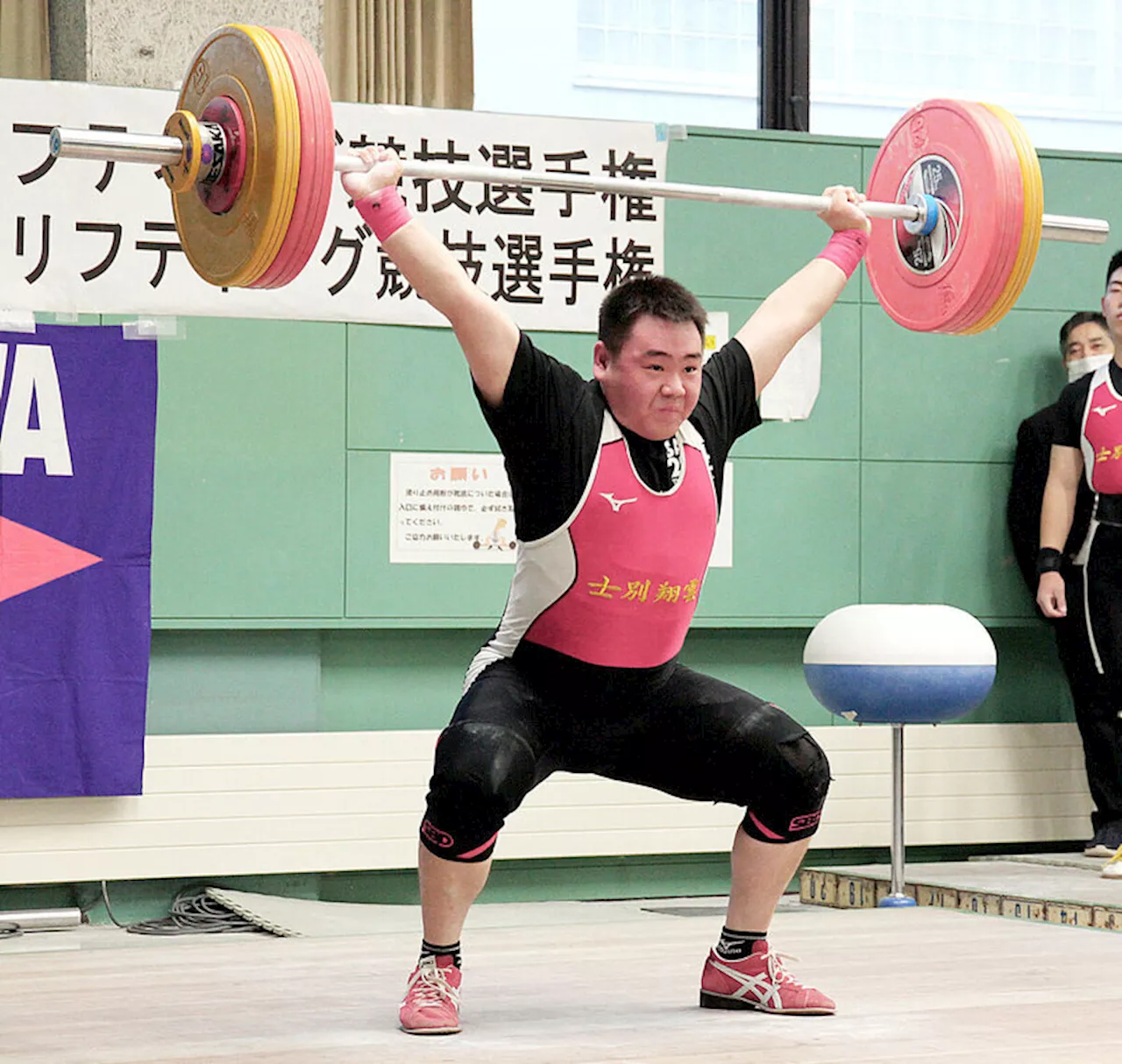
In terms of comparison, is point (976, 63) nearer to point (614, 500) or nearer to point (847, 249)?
point (847, 249)

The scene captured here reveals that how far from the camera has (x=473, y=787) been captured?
2.68m

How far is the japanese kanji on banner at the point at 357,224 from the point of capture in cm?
464

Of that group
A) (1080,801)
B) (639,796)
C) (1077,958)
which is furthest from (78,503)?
(1080,801)

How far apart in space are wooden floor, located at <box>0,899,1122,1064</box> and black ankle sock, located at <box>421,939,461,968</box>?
0.11 meters

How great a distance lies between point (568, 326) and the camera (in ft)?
16.7

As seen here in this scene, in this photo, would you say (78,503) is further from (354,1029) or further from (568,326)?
(354,1029)

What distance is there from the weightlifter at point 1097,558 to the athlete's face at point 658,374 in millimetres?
2381

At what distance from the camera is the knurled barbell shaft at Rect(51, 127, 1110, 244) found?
277cm

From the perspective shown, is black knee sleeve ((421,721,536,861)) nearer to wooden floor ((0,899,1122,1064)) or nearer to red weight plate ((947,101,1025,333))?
wooden floor ((0,899,1122,1064))

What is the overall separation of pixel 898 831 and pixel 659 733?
6.16 feet

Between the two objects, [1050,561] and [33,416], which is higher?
[33,416]

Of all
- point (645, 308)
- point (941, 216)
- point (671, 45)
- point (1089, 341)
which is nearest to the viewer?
point (645, 308)

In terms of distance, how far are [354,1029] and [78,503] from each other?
220 centimetres

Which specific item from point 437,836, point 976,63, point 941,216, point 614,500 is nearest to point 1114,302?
point 941,216
